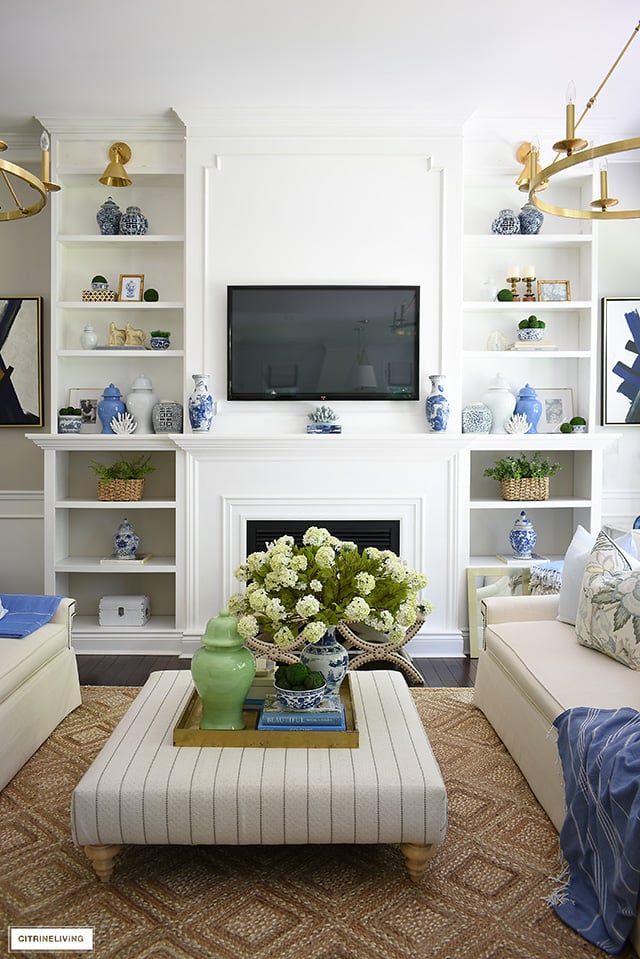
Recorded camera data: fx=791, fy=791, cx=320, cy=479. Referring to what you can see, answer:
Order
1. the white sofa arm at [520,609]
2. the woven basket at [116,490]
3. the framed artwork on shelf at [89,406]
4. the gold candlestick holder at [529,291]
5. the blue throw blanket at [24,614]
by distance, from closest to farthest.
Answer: the blue throw blanket at [24,614], the white sofa arm at [520,609], the woven basket at [116,490], the gold candlestick holder at [529,291], the framed artwork on shelf at [89,406]

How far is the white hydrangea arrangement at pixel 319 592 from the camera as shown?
231 cm

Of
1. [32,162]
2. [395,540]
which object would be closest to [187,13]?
[32,162]

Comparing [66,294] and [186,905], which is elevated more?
[66,294]

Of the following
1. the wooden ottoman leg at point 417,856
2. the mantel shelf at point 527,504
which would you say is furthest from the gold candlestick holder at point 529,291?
the wooden ottoman leg at point 417,856

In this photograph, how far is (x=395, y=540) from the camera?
175 inches

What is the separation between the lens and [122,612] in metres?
4.52

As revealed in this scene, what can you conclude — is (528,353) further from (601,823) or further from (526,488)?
(601,823)

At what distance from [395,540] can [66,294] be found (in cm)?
242

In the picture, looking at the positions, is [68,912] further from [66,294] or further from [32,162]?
[32,162]

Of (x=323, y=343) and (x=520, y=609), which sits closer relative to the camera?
(x=520, y=609)

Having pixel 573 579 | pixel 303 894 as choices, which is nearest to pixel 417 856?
pixel 303 894

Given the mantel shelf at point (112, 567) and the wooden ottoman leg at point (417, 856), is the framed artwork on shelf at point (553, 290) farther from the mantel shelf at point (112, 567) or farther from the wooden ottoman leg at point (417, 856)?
the wooden ottoman leg at point (417, 856)

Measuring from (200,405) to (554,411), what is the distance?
2130mm

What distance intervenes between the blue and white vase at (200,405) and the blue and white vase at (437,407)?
3.93 feet
